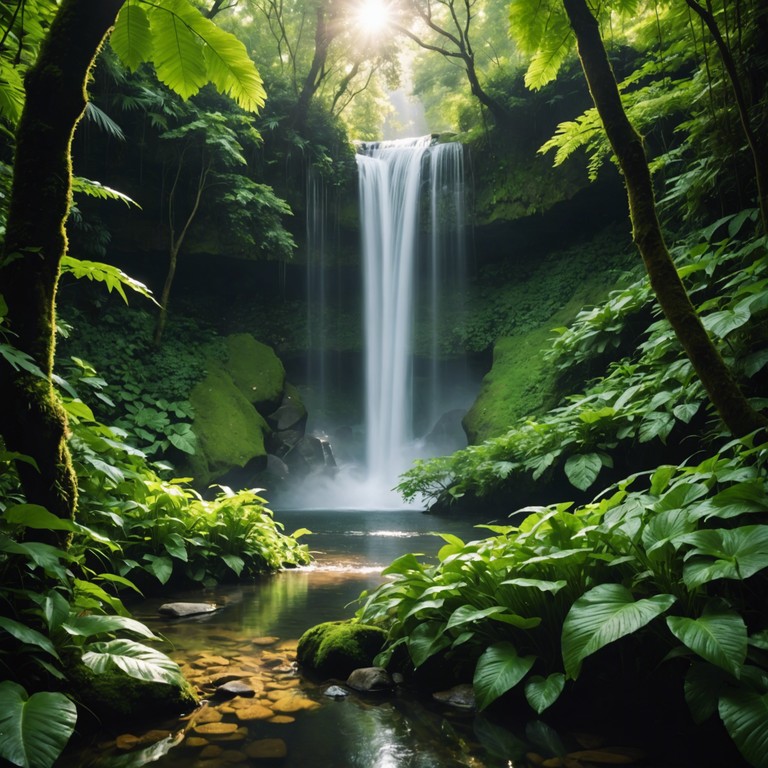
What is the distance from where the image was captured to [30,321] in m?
1.76

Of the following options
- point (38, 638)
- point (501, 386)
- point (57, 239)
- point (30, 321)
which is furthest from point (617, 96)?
point (501, 386)

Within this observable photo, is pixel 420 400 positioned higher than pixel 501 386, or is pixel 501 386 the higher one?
pixel 420 400

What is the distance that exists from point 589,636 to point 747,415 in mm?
1056

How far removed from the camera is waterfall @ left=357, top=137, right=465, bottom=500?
13.6 metres

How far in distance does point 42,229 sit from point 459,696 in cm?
224

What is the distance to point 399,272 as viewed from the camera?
1398 centimetres

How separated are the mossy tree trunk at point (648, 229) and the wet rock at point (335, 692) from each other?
1.85m

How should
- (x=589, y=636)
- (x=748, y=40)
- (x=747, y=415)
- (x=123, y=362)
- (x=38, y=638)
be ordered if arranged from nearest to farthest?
(x=38, y=638), (x=589, y=636), (x=747, y=415), (x=748, y=40), (x=123, y=362)

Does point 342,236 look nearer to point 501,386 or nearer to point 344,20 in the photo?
point 344,20

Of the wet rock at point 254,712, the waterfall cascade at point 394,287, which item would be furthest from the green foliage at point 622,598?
the waterfall cascade at point 394,287

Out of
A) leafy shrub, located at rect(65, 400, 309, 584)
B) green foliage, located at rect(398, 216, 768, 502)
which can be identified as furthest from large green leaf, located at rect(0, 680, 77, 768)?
green foliage, located at rect(398, 216, 768, 502)

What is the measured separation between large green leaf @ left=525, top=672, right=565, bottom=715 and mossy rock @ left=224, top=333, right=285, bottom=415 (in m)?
10.0

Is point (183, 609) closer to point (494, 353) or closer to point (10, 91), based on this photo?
point (10, 91)

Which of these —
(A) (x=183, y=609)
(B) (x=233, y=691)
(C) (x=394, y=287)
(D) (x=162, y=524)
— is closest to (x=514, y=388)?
(C) (x=394, y=287)
